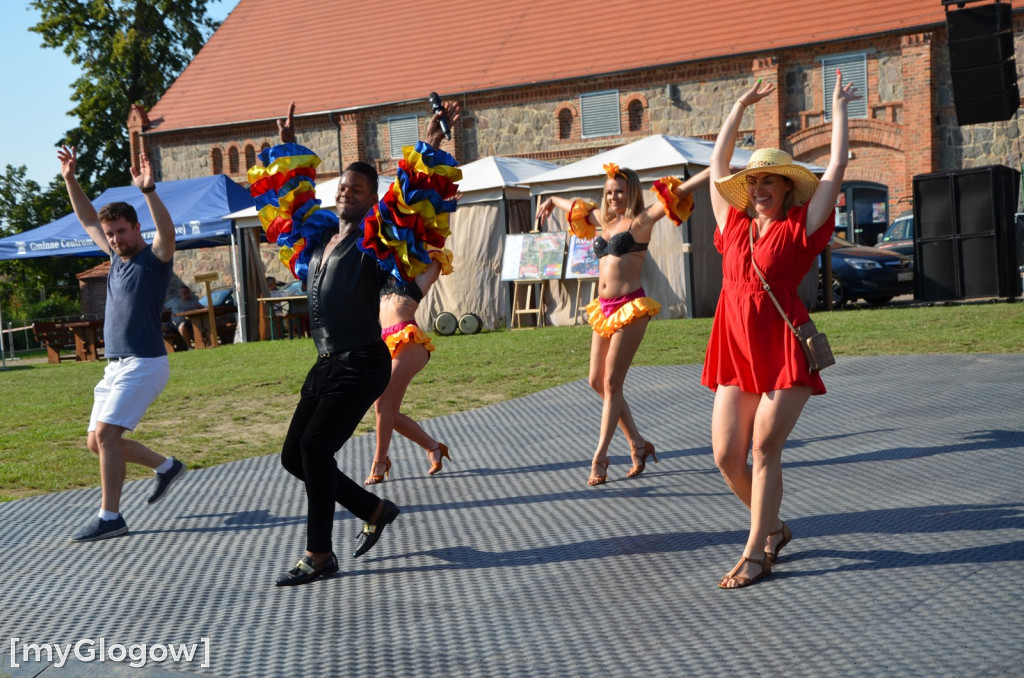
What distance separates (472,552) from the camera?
5633 millimetres

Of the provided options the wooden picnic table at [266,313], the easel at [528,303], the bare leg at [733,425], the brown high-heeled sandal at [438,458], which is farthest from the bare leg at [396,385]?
the wooden picnic table at [266,313]

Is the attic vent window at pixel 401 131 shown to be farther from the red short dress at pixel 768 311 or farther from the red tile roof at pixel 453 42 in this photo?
the red short dress at pixel 768 311

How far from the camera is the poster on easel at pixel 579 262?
21.5 m

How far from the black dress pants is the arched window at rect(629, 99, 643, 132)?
3223 cm

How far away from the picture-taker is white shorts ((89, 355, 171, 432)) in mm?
6262

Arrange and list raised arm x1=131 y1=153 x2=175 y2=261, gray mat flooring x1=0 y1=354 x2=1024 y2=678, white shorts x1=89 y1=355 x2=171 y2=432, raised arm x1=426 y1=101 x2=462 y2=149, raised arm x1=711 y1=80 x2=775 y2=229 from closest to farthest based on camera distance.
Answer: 1. gray mat flooring x1=0 y1=354 x2=1024 y2=678
2. raised arm x1=711 y1=80 x2=775 y2=229
3. raised arm x1=426 y1=101 x2=462 y2=149
4. raised arm x1=131 y1=153 x2=175 y2=261
5. white shorts x1=89 y1=355 x2=171 y2=432

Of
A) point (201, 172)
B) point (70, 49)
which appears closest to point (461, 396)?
point (201, 172)

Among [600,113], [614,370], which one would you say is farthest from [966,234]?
[600,113]

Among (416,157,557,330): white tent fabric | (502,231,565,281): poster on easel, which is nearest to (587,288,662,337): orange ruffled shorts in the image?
(502,231,565,281): poster on easel

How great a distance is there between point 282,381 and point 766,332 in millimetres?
11048

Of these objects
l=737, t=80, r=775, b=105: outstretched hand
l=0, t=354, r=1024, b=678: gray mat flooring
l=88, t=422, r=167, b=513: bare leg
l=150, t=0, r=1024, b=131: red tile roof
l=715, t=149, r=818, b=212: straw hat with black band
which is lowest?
l=0, t=354, r=1024, b=678: gray mat flooring

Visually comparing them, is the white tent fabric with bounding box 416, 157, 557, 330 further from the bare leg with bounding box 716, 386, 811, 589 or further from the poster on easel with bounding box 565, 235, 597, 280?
the bare leg with bounding box 716, 386, 811, 589

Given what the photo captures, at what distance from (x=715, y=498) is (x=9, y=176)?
54932 mm

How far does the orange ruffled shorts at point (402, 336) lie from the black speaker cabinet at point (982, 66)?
842 centimetres
